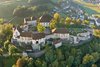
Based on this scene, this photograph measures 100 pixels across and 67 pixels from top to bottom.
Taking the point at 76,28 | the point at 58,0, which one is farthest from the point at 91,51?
the point at 58,0

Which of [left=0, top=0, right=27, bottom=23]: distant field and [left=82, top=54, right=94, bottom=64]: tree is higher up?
[left=82, top=54, right=94, bottom=64]: tree

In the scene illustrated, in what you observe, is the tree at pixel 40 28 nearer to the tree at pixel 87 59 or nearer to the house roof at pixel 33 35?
the house roof at pixel 33 35

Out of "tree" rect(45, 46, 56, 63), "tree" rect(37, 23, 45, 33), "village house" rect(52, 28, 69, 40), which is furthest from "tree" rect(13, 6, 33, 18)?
"tree" rect(45, 46, 56, 63)

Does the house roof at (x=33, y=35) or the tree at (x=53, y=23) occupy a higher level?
the house roof at (x=33, y=35)

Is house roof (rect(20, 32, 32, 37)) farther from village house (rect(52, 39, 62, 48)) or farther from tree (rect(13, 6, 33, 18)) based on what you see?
tree (rect(13, 6, 33, 18))

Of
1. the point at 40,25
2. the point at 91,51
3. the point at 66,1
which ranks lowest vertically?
the point at 66,1

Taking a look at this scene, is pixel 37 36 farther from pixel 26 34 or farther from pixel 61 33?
pixel 61 33

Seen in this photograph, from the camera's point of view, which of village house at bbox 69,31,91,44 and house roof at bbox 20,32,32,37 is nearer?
house roof at bbox 20,32,32,37

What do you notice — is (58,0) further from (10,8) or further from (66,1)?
(10,8)

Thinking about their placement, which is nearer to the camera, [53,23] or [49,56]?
[49,56]

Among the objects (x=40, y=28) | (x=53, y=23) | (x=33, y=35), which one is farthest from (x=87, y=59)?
(x=53, y=23)

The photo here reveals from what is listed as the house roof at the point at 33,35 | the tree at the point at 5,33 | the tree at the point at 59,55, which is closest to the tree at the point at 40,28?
the house roof at the point at 33,35
